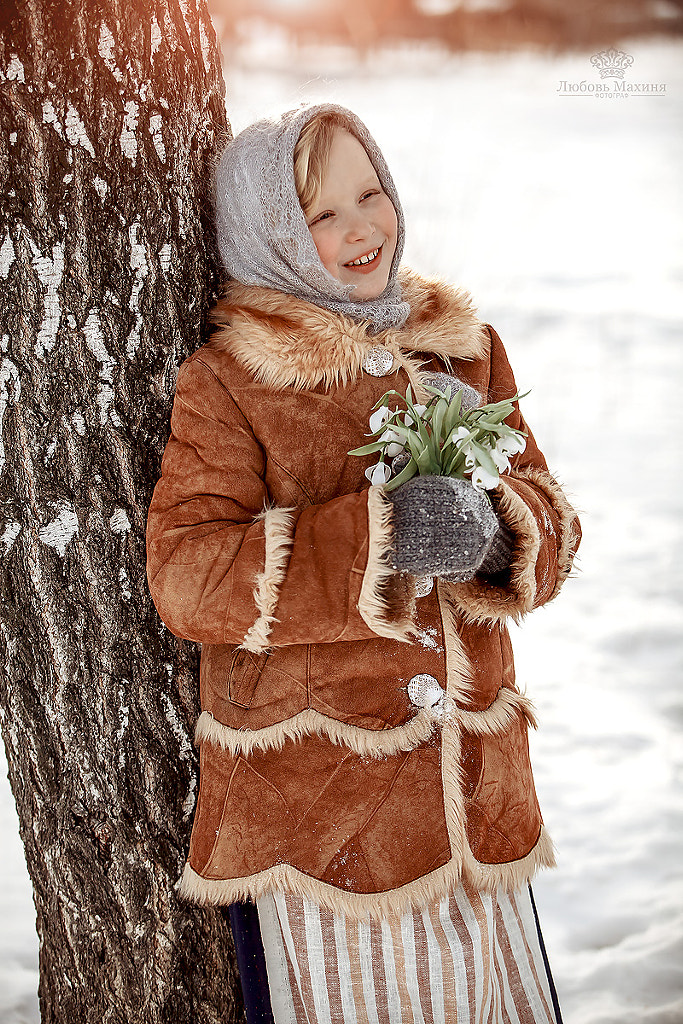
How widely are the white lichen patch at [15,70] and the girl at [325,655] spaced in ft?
1.23

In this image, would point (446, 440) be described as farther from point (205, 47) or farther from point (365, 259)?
point (205, 47)

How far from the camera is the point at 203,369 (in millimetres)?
1533

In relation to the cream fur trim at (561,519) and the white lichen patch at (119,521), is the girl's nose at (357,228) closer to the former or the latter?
the cream fur trim at (561,519)

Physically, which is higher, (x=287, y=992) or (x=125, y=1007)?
(x=287, y=992)

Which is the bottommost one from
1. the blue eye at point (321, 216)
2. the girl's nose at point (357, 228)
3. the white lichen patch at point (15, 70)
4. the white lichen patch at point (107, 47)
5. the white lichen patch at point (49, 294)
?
the white lichen patch at point (49, 294)

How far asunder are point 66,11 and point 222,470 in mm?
834

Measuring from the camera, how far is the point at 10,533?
165cm

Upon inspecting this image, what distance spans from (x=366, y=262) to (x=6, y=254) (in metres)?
0.64

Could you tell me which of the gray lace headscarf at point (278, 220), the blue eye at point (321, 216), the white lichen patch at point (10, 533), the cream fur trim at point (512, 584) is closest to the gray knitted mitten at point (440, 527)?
the cream fur trim at point (512, 584)

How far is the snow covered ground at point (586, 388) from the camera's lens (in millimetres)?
2512

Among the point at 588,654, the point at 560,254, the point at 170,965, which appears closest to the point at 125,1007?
the point at 170,965

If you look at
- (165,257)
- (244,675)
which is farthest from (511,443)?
(165,257)

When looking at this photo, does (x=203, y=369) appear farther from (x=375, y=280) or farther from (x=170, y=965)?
(x=170, y=965)

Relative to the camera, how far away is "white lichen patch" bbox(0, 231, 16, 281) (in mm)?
1569
